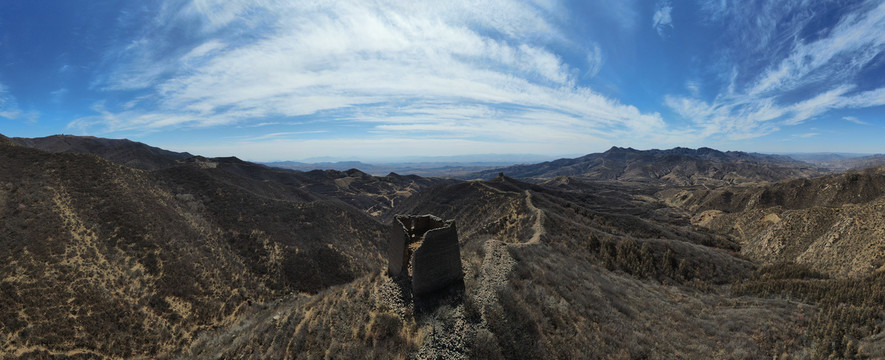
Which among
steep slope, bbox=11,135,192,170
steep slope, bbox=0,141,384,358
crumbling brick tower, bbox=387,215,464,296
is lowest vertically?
steep slope, bbox=0,141,384,358

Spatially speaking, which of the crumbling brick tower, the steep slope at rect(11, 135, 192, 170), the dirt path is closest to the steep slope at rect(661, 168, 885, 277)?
the dirt path

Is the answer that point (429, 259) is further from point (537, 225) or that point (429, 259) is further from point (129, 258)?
point (129, 258)

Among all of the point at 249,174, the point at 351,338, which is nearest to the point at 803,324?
the point at 351,338

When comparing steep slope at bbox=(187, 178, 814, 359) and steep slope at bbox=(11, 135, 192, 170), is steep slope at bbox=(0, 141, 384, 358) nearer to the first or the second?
steep slope at bbox=(187, 178, 814, 359)

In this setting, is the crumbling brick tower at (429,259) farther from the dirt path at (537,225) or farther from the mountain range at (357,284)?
the dirt path at (537,225)

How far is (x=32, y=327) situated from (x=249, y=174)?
101780 mm

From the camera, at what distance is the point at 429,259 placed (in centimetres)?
1371

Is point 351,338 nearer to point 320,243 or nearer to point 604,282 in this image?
point 604,282

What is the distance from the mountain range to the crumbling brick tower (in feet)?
2.23

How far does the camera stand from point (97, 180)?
108ft

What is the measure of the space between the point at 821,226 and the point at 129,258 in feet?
251

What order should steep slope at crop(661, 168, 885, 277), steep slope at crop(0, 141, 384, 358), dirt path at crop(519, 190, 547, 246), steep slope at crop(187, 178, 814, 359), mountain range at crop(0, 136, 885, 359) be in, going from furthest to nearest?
dirt path at crop(519, 190, 547, 246) < steep slope at crop(661, 168, 885, 277) < steep slope at crop(0, 141, 384, 358) < mountain range at crop(0, 136, 885, 359) < steep slope at crop(187, 178, 814, 359)

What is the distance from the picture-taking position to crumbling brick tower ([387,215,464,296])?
1345 cm

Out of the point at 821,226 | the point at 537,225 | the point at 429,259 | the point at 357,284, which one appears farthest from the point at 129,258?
the point at 821,226
